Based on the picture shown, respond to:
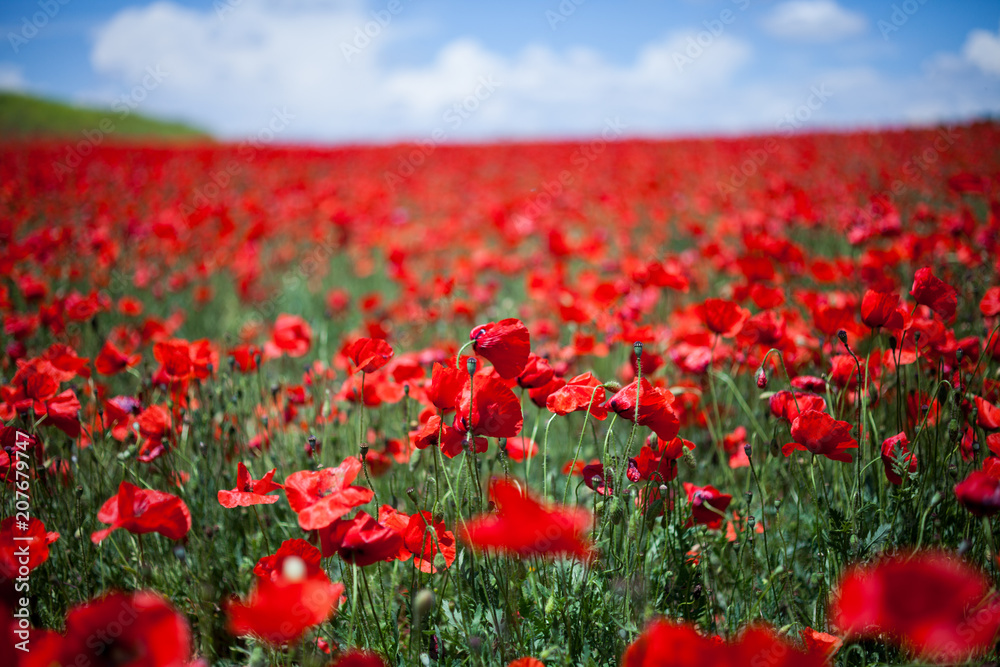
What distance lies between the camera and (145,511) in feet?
3.55

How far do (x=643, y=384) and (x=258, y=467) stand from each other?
1.57 meters

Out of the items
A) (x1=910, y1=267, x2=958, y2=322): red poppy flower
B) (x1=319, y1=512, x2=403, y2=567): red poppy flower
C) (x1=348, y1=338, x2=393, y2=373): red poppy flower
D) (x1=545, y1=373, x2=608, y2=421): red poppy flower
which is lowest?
(x1=319, y1=512, x2=403, y2=567): red poppy flower

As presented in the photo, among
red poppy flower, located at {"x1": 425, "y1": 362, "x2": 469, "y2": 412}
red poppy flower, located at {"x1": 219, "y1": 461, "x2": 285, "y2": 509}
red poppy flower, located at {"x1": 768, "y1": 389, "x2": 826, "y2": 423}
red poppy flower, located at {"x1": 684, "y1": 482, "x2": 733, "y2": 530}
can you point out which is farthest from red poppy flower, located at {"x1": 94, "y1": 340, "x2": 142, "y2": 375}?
red poppy flower, located at {"x1": 768, "y1": 389, "x2": 826, "y2": 423}

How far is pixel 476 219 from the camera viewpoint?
6.62 metres

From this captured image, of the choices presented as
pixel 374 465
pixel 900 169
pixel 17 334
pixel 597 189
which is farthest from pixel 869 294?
pixel 900 169

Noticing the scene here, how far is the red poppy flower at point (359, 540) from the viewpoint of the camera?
109cm

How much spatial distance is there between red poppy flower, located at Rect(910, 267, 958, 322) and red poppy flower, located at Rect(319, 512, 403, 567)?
1.54 metres

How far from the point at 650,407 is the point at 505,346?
0.36 meters

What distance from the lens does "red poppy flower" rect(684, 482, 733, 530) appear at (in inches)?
58.3

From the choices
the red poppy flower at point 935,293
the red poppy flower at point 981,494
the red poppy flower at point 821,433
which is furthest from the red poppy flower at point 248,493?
the red poppy flower at point 935,293

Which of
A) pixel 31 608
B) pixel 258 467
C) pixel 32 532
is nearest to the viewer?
pixel 32 532

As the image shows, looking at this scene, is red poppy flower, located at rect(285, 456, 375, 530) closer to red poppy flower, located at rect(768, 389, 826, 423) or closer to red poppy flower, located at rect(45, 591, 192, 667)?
red poppy flower, located at rect(45, 591, 192, 667)

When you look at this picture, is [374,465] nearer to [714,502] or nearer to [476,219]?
[714,502]

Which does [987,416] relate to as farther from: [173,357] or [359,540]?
[173,357]
